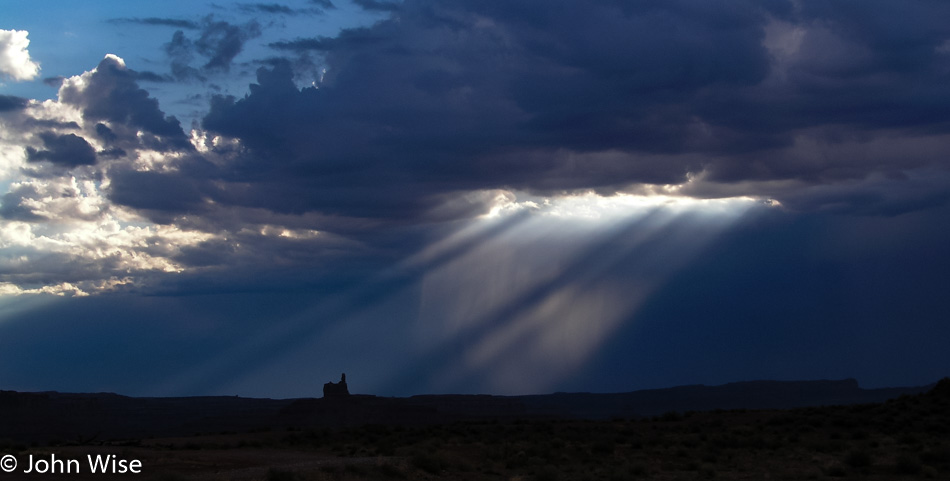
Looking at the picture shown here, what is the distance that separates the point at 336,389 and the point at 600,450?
94.4 metres

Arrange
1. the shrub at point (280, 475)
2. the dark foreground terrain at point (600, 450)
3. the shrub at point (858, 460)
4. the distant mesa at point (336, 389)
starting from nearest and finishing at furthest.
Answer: the shrub at point (280, 475) < the dark foreground terrain at point (600, 450) < the shrub at point (858, 460) < the distant mesa at point (336, 389)

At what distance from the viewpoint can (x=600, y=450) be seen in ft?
139

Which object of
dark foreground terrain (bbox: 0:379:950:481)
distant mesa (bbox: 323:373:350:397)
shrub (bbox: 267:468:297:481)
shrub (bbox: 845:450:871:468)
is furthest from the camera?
distant mesa (bbox: 323:373:350:397)

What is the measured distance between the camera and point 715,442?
44469 millimetres

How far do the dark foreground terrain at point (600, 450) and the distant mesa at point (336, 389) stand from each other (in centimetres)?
7045

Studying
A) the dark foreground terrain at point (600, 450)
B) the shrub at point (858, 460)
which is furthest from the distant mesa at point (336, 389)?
→ the shrub at point (858, 460)

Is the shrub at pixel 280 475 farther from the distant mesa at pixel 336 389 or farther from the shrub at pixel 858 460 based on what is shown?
the distant mesa at pixel 336 389

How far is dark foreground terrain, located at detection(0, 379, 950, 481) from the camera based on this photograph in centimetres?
Result: 3102

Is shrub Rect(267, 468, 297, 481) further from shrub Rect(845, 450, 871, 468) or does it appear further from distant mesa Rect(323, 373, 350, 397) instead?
distant mesa Rect(323, 373, 350, 397)

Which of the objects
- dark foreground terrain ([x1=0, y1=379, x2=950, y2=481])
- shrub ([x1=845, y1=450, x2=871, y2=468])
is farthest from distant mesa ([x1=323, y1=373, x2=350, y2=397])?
shrub ([x1=845, y1=450, x2=871, y2=468])

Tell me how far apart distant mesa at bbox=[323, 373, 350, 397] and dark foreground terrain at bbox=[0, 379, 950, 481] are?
70.5 metres

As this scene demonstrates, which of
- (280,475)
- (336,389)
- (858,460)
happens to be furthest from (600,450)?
(336,389)

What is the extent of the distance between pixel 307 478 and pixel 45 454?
9845mm

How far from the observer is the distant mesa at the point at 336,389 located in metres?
129
